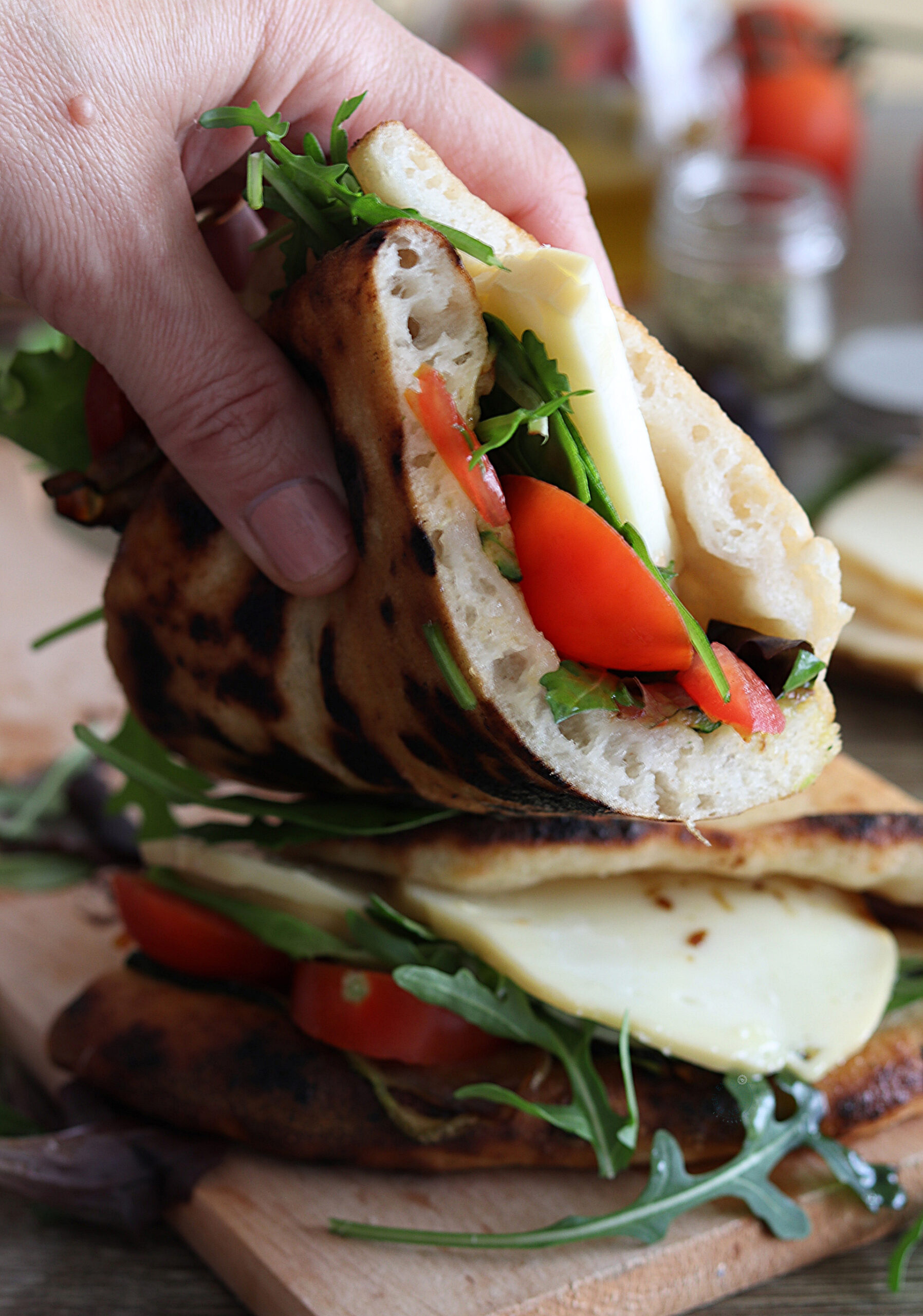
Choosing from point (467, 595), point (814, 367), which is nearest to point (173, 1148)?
point (467, 595)

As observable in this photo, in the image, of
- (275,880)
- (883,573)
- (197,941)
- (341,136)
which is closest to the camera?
(341,136)

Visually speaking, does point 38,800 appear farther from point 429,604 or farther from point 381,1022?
point 429,604

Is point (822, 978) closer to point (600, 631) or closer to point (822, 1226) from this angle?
point (822, 1226)

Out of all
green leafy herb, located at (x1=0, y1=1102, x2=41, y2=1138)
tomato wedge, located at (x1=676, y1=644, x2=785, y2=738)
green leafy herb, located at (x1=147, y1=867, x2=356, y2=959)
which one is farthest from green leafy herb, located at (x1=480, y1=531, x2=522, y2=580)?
green leafy herb, located at (x1=0, y1=1102, x2=41, y2=1138)

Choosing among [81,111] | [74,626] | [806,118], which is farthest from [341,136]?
[806,118]

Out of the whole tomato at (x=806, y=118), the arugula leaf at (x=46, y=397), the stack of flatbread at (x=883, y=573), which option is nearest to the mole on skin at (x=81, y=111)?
the arugula leaf at (x=46, y=397)

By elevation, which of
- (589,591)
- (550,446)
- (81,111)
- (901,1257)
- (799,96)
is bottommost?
(901,1257)
